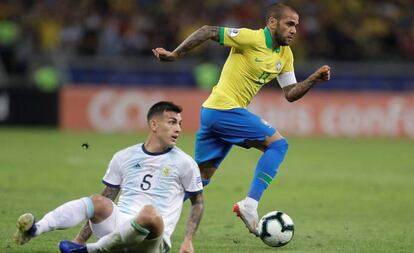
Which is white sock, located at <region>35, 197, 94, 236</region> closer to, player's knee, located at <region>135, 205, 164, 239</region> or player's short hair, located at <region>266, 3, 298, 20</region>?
player's knee, located at <region>135, 205, 164, 239</region>

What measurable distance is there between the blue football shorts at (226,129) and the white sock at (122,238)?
2345 millimetres

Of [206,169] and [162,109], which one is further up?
[162,109]

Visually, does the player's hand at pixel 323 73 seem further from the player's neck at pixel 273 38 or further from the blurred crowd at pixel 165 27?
the blurred crowd at pixel 165 27

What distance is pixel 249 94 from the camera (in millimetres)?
9086

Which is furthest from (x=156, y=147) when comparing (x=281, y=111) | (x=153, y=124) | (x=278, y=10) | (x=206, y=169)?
(x=281, y=111)

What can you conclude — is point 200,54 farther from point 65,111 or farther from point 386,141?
point 386,141

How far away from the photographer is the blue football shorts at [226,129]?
8875 mm

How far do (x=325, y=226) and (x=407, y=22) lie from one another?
1593 centimetres

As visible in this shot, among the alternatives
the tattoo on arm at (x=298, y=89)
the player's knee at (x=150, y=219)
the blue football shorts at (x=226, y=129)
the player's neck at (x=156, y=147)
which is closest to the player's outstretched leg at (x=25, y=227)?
the player's knee at (x=150, y=219)

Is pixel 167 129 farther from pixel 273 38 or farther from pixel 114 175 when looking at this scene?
pixel 273 38

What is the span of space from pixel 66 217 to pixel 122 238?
1.40ft

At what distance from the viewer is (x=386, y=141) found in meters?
21.5

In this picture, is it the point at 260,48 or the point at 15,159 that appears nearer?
the point at 260,48

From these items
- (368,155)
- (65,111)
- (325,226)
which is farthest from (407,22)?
(325,226)
